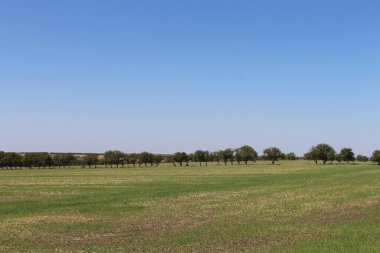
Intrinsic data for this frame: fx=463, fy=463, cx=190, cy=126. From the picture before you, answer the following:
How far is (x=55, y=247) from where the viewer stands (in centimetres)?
1898

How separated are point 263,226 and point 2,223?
14701mm

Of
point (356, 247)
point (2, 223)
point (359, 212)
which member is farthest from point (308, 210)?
point (2, 223)

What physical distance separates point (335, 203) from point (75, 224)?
19427 mm

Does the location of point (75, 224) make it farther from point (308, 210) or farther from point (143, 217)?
point (308, 210)

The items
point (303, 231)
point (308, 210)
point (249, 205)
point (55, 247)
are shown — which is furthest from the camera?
point (249, 205)

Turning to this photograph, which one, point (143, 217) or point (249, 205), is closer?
point (143, 217)

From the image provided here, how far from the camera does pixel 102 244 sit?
1947 centimetres

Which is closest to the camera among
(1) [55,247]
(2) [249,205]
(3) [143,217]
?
(1) [55,247]

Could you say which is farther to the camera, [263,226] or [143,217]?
[143,217]

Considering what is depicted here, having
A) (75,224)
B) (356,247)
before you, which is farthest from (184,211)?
(356,247)

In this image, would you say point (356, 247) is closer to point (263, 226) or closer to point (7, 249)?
point (263, 226)

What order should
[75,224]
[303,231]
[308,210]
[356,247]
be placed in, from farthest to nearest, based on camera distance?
[308,210] < [75,224] < [303,231] < [356,247]

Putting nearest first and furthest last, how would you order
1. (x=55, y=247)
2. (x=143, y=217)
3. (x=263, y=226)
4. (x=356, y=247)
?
(x=356, y=247)
(x=55, y=247)
(x=263, y=226)
(x=143, y=217)

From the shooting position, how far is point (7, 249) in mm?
18422
